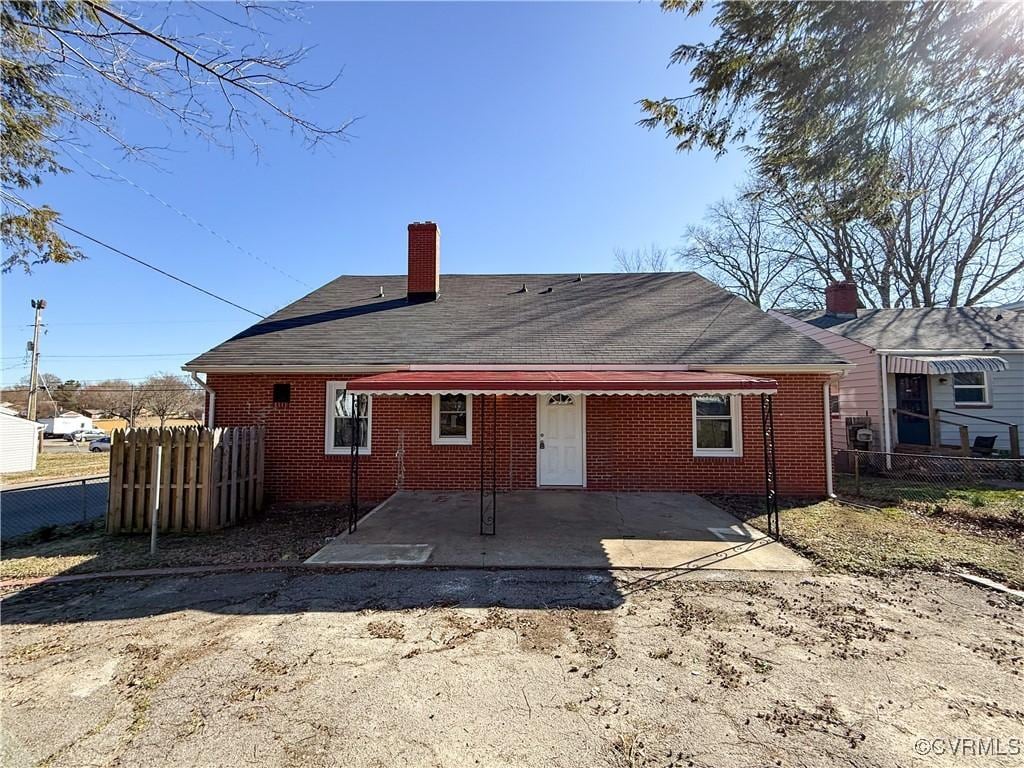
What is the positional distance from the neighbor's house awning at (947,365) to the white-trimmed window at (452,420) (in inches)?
516

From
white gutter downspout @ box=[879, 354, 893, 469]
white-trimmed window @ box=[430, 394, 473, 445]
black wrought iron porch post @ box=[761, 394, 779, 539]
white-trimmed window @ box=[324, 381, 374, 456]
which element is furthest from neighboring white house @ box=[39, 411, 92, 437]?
white gutter downspout @ box=[879, 354, 893, 469]

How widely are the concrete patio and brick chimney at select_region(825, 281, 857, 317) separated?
14.2 m

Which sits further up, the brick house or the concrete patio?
the brick house

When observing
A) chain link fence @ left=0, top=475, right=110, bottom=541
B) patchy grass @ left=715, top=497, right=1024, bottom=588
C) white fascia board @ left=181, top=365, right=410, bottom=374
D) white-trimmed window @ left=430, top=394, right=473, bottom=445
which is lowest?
chain link fence @ left=0, top=475, right=110, bottom=541

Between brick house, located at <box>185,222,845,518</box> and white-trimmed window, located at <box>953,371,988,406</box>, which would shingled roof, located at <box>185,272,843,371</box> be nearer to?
brick house, located at <box>185,222,845,518</box>

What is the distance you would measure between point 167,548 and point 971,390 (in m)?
21.4

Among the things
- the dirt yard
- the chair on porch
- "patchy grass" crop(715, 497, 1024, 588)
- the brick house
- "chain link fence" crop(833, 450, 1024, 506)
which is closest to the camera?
the dirt yard

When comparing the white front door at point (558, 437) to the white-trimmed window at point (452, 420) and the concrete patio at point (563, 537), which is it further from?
the white-trimmed window at point (452, 420)

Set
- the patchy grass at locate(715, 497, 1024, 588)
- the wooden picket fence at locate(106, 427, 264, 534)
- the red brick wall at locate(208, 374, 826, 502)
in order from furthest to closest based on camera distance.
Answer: the red brick wall at locate(208, 374, 826, 502) < the wooden picket fence at locate(106, 427, 264, 534) < the patchy grass at locate(715, 497, 1024, 588)

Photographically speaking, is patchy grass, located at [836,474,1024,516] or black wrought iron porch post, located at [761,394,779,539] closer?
black wrought iron porch post, located at [761,394,779,539]

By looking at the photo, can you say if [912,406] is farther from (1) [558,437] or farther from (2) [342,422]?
(2) [342,422]

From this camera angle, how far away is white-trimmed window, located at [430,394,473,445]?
402 inches

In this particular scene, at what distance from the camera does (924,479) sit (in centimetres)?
1159

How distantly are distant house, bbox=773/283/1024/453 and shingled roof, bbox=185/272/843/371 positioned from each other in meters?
5.08
